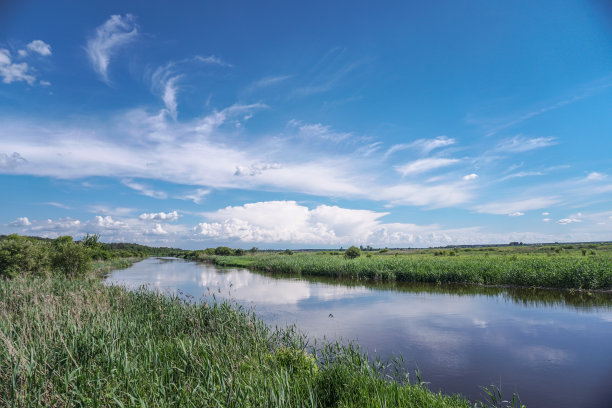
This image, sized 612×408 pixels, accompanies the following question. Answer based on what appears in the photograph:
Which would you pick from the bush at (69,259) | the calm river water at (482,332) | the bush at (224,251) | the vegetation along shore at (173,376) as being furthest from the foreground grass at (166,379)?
the bush at (224,251)

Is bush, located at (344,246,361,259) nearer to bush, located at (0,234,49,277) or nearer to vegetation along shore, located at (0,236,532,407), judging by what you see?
bush, located at (0,234,49,277)

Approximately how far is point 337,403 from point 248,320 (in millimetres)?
4751

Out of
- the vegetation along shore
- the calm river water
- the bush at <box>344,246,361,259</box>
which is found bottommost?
the calm river water

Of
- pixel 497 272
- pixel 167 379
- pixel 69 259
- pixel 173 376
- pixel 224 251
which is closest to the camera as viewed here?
pixel 167 379

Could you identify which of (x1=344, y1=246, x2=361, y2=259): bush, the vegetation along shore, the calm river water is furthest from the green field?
(x1=344, y1=246, x2=361, y2=259): bush

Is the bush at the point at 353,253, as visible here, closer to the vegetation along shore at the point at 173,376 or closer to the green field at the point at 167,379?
the vegetation along shore at the point at 173,376

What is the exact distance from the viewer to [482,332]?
1192 centimetres

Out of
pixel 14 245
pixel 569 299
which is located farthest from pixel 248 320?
pixel 14 245

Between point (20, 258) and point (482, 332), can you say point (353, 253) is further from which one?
point (20, 258)

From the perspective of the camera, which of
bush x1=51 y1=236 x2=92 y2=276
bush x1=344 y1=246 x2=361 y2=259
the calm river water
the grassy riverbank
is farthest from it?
bush x1=344 y1=246 x2=361 y2=259

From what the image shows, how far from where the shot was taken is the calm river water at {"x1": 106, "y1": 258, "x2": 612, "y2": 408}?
25.3 ft

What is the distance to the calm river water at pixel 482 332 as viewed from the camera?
25.3ft

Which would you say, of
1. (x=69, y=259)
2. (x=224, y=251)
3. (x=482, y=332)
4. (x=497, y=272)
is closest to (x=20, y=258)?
(x=69, y=259)

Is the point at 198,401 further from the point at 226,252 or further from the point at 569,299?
the point at 226,252
